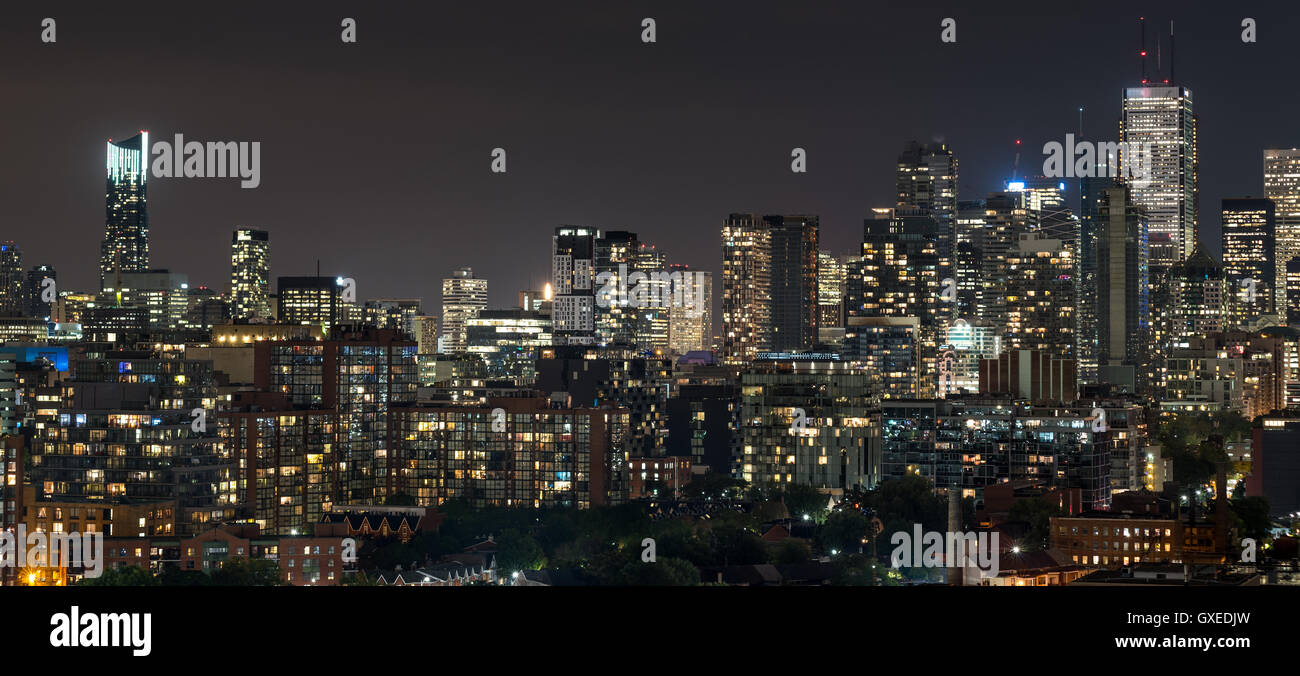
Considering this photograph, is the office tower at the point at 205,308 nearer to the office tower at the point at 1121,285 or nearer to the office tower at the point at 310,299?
the office tower at the point at 310,299

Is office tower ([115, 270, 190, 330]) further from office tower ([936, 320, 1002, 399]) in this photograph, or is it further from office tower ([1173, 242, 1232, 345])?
office tower ([1173, 242, 1232, 345])

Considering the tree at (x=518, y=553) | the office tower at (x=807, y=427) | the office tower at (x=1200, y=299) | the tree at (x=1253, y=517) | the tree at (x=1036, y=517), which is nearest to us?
the tree at (x=1253, y=517)

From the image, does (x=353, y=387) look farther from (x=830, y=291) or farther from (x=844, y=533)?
(x=830, y=291)

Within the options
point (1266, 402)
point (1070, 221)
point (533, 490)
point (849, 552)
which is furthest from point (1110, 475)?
point (1070, 221)

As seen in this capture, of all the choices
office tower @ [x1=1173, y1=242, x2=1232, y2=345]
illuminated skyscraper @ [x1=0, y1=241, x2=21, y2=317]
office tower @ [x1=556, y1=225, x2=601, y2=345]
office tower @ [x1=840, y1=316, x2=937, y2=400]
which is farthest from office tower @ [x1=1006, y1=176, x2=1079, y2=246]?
illuminated skyscraper @ [x1=0, y1=241, x2=21, y2=317]

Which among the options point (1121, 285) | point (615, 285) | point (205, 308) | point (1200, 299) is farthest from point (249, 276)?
point (1200, 299)

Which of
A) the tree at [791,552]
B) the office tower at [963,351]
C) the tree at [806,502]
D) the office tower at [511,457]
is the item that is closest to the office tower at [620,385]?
the office tower at [511,457]
